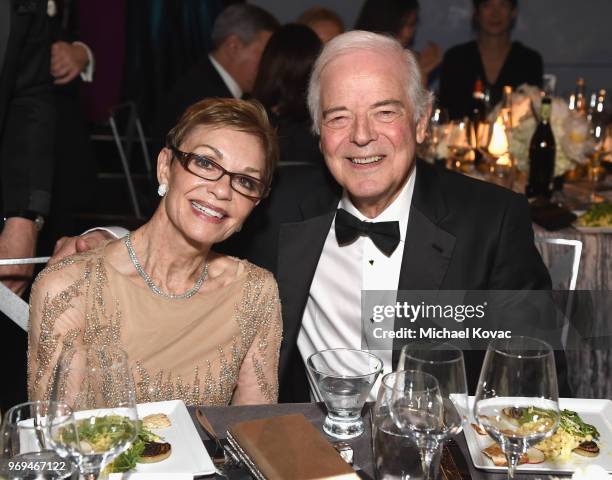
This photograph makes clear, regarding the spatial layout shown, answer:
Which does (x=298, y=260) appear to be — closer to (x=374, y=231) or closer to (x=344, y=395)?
(x=374, y=231)

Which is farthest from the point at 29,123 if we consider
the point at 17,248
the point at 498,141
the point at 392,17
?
the point at 392,17

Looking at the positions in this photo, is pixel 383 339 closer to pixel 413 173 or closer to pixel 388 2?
pixel 413 173

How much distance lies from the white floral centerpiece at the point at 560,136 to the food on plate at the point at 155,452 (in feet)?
10.8

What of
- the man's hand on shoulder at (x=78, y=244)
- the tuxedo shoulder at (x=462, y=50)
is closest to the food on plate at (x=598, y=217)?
the man's hand on shoulder at (x=78, y=244)

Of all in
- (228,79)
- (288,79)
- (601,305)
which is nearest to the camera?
(601,305)

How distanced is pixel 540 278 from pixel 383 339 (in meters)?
0.51

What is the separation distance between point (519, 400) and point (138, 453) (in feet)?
2.28

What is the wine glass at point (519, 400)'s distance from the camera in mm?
1406

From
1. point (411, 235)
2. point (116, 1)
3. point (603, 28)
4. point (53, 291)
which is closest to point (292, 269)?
point (411, 235)

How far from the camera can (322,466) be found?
4.62 feet

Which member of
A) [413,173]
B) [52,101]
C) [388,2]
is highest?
[388,2]

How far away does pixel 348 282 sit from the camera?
8.48 feet

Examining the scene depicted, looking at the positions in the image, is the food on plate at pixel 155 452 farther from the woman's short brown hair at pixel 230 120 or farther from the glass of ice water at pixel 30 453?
the woman's short brown hair at pixel 230 120

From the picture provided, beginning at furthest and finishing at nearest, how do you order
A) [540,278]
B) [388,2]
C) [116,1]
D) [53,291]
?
1. [116,1]
2. [388,2]
3. [540,278]
4. [53,291]
